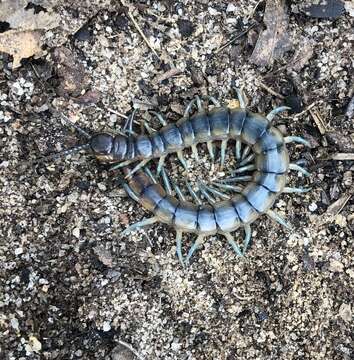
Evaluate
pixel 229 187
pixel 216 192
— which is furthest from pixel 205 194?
pixel 229 187

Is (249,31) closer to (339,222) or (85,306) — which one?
(339,222)

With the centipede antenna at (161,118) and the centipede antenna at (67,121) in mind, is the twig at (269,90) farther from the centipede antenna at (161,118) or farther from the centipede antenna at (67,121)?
the centipede antenna at (67,121)

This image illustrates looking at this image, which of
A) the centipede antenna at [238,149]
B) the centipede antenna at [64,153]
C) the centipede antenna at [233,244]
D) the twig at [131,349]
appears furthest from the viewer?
the centipede antenna at [238,149]

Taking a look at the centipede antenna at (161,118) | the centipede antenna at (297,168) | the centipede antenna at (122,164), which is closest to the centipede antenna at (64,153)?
the centipede antenna at (122,164)

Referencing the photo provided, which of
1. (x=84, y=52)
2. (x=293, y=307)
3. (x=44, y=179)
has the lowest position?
(x=293, y=307)

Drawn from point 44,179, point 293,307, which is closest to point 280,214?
point 293,307
